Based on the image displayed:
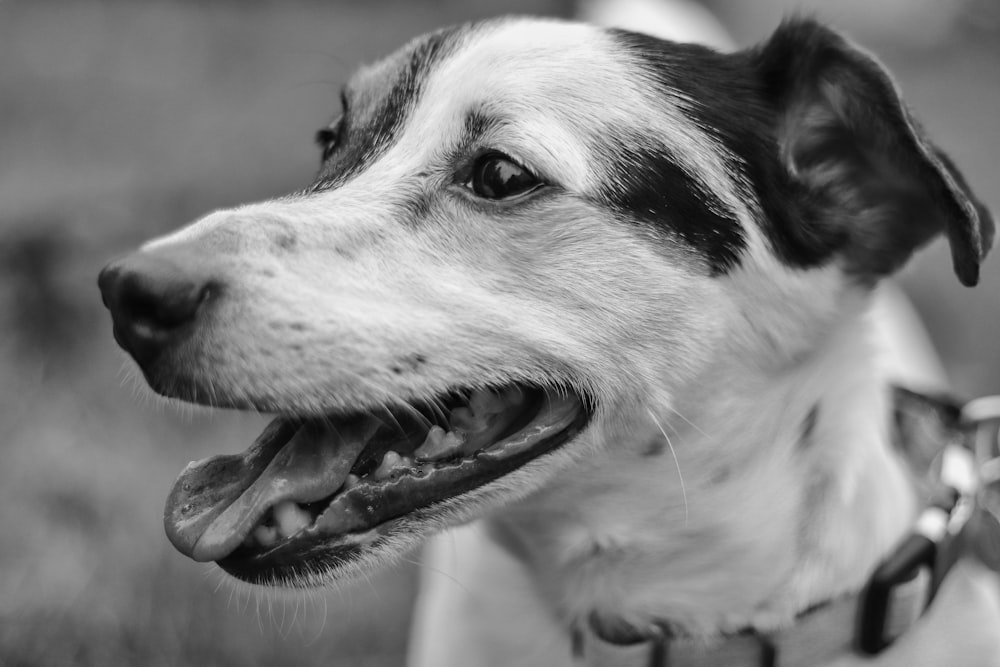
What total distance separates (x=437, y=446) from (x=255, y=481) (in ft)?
1.34

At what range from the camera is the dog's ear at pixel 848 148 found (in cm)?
251

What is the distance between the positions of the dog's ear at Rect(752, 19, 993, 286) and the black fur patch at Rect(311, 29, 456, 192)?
902 millimetres

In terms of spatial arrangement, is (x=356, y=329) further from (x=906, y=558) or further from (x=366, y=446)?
(x=906, y=558)

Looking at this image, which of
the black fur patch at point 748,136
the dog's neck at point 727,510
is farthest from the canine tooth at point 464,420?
the black fur patch at point 748,136

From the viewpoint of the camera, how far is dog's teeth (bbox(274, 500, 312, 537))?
84.9 inches

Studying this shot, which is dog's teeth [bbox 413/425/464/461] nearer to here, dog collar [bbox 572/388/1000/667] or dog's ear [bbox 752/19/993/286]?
dog collar [bbox 572/388/1000/667]

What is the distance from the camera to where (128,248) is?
5.32 m

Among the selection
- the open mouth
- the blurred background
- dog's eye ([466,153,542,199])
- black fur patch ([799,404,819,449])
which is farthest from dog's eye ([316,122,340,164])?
black fur patch ([799,404,819,449])

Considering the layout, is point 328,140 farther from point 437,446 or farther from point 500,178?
point 437,446

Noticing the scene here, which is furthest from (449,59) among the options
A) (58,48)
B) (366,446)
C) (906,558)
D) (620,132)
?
(58,48)

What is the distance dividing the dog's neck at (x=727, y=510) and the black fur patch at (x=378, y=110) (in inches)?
37.2

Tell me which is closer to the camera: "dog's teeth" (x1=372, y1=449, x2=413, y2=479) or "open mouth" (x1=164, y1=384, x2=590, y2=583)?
"open mouth" (x1=164, y1=384, x2=590, y2=583)

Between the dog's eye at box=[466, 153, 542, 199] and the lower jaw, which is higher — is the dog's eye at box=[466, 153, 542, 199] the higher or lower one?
the higher one

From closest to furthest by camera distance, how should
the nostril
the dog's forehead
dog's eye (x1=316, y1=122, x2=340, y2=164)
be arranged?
the nostril
the dog's forehead
dog's eye (x1=316, y1=122, x2=340, y2=164)
